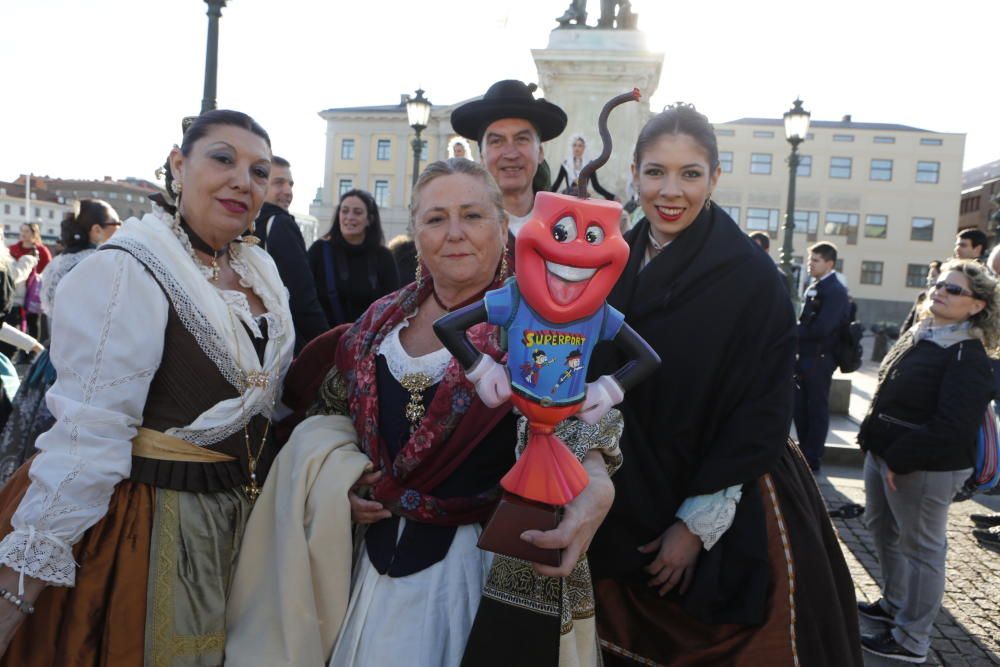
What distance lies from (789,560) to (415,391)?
1.26 m

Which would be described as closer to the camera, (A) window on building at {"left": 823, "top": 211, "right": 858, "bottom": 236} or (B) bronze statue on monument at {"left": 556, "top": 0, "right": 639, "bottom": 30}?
(B) bronze statue on monument at {"left": 556, "top": 0, "right": 639, "bottom": 30}

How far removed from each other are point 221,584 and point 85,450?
1.69ft

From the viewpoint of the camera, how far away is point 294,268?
3980mm

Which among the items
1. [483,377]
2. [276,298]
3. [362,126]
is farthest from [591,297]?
[362,126]

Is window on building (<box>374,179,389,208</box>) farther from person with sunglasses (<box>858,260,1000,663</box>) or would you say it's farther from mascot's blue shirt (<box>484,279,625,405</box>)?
mascot's blue shirt (<box>484,279,625,405</box>)

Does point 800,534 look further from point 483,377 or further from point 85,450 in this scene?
point 85,450

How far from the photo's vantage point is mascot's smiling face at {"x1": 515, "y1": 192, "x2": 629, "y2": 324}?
1549 mm

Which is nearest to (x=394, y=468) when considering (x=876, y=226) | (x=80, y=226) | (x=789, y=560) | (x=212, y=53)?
(x=789, y=560)

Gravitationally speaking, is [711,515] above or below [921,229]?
below

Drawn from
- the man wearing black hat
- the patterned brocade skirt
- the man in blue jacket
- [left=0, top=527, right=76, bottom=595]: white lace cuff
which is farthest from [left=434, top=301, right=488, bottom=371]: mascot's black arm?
the man in blue jacket

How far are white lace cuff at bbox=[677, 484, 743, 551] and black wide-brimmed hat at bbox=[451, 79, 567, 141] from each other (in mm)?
1865

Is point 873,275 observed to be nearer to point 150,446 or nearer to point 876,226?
point 876,226

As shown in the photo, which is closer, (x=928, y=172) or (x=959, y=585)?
(x=959, y=585)

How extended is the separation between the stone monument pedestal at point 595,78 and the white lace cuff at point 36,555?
723cm
